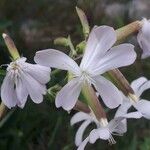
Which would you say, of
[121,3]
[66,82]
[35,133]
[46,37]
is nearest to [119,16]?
[121,3]

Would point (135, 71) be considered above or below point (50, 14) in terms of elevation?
below

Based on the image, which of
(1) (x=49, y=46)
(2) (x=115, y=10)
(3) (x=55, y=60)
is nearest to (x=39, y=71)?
(3) (x=55, y=60)

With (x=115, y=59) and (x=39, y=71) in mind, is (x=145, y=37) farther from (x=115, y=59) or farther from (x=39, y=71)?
(x=39, y=71)

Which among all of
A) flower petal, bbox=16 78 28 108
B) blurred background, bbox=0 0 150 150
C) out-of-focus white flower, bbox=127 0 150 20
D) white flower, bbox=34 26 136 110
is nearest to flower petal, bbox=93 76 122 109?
white flower, bbox=34 26 136 110

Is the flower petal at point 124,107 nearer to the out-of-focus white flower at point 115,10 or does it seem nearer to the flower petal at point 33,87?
the flower petal at point 33,87

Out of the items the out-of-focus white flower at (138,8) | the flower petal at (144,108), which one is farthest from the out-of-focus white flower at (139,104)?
the out-of-focus white flower at (138,8)

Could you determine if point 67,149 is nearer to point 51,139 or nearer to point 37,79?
point 51,139
